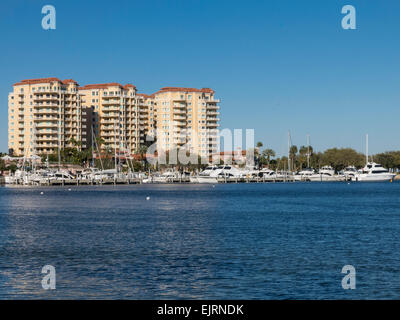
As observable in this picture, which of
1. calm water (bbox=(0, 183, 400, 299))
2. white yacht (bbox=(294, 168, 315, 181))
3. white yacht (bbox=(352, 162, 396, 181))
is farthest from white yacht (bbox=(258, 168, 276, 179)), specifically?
calm water (bbox=(0, 183, 400, 299))

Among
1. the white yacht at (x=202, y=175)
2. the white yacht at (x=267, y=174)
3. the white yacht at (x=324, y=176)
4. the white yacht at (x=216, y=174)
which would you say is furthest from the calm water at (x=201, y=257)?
the white yacht at (x=324, y=176)

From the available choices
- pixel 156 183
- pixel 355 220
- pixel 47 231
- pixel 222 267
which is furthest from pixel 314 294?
pixel 156 183

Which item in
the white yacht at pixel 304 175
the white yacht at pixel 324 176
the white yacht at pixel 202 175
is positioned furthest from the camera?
the white yacht at pixel 324 176

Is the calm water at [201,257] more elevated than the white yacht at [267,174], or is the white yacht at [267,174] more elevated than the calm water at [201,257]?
the white yacht at [267,174]

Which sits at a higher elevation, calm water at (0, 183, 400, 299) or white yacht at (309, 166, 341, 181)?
white yacht at (309, 166, 341, 181)

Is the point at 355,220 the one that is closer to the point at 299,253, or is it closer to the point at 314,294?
the point at 299,253

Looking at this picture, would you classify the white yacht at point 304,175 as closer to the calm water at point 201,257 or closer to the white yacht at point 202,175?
the white yacht at point 202,175

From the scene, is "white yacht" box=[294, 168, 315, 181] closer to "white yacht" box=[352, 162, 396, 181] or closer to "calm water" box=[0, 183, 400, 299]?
"white yacht" box=[352, 162, 396, 181]

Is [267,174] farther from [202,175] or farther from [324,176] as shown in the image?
[202,175]

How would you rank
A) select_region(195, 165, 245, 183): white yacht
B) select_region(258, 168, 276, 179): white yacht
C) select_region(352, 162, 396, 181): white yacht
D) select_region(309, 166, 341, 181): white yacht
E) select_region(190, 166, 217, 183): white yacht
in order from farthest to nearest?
select_region(309, 166, 341, 181): white yacht < select_region(258, 168, 276, 179): white yacht < select_region(352, 162, 396, 181): white yacht < select_region(195, 165, 245, 183): white yacht < select_region(190, 166, 217, 183): white yacht

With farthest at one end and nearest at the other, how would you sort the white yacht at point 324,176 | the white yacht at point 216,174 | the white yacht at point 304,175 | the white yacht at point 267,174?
the white yacht at point 324,176
the white yacht at point 304,175
the white yacht at point 267,174
the white yacht at point 216,174
